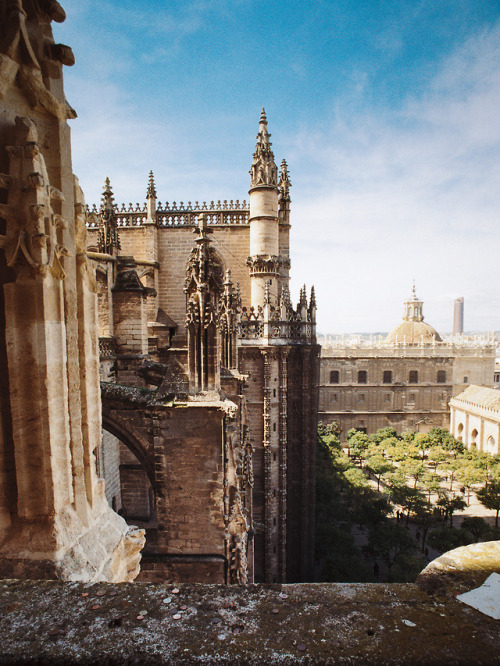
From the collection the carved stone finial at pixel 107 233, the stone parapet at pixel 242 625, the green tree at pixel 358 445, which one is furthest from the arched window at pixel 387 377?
the stone parapet at pixel 242 625

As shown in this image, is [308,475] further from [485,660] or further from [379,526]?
[485,660]

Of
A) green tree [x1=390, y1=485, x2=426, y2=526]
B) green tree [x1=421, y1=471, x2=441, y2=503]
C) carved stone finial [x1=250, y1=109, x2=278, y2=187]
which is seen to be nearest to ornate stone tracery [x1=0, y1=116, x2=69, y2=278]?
carved stone finial [x1=250, y1=109, x2=278, y2=187]

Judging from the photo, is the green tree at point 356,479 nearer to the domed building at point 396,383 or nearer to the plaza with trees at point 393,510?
the plaza with trees at point 393,510

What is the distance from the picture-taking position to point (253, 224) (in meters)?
18.3

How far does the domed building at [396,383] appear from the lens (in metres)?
44.0

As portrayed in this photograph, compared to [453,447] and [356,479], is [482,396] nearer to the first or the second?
[453,447]

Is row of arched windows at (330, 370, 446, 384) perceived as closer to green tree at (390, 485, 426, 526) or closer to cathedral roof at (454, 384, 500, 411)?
cathedral roof at (454, 384, 500, 411)

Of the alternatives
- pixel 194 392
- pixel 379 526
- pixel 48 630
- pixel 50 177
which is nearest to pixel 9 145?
pixel 50 177

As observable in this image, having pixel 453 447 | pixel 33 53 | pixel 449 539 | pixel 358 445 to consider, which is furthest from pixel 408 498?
pixel 33 53

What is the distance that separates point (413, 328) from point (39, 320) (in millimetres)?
54054

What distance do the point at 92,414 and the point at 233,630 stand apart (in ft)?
A: 6.31

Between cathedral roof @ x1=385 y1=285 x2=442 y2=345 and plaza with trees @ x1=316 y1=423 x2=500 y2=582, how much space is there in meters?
17.1

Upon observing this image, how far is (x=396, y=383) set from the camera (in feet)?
144

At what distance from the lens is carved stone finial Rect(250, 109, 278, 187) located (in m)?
17.9
